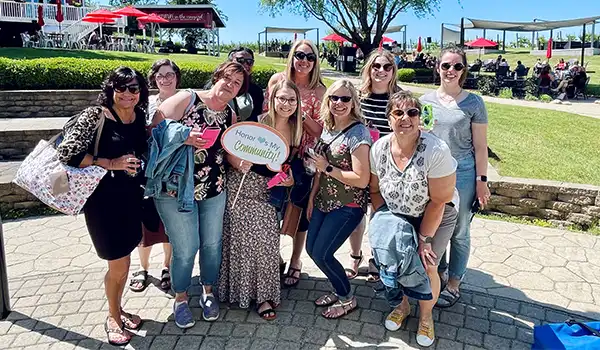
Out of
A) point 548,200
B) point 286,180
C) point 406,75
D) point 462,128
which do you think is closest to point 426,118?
point 462,128

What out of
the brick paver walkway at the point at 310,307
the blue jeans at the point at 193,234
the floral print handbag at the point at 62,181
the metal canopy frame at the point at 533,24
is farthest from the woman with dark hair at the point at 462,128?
the metal canopy frame at the point at 533,24

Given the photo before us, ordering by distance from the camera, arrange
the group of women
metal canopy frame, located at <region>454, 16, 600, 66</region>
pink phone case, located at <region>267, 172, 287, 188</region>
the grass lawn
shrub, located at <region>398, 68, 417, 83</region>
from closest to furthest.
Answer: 1. the group of women
2. pink phone case, located at <region>267, 172, 287, 188</region>
3. the grass lawn
4. shrub, located at <region>398, 68, 417, 83</region>
5. metal canopy frame, located at <region>454, 16, 600, 66</region>

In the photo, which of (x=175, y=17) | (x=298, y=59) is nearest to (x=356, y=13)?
(x=175, y=17)

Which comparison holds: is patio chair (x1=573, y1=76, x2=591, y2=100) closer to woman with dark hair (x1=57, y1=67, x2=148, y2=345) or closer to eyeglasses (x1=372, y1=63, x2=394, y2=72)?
eyeglasses (x1=372, y1=63, x2=394, y2=72)

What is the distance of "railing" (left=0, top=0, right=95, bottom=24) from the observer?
21703 millimetres

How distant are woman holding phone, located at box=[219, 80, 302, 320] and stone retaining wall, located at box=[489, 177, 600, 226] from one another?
337 cm

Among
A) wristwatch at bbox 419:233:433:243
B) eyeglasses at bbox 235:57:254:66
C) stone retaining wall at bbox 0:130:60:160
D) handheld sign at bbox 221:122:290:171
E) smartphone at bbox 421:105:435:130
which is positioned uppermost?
eyeglasses at bbox 235:57:254:66

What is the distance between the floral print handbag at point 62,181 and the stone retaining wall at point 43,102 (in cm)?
749

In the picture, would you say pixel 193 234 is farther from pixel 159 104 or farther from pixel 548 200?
pixel 548 200

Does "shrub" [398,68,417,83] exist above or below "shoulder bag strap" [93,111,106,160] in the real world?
above

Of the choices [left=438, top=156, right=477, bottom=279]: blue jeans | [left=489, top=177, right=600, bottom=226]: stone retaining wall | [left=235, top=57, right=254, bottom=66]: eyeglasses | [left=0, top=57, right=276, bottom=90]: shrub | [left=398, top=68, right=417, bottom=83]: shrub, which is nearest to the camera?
[left=438, top=156, right=477, bottom=279]: blue jeans

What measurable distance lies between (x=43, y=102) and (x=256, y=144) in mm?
8301

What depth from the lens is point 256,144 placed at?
3.05 m

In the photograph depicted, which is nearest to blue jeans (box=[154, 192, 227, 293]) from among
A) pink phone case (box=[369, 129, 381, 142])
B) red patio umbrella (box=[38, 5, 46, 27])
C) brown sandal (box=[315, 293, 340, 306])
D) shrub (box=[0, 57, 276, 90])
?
brown sandal (box=[315, 293, 340, 306])
